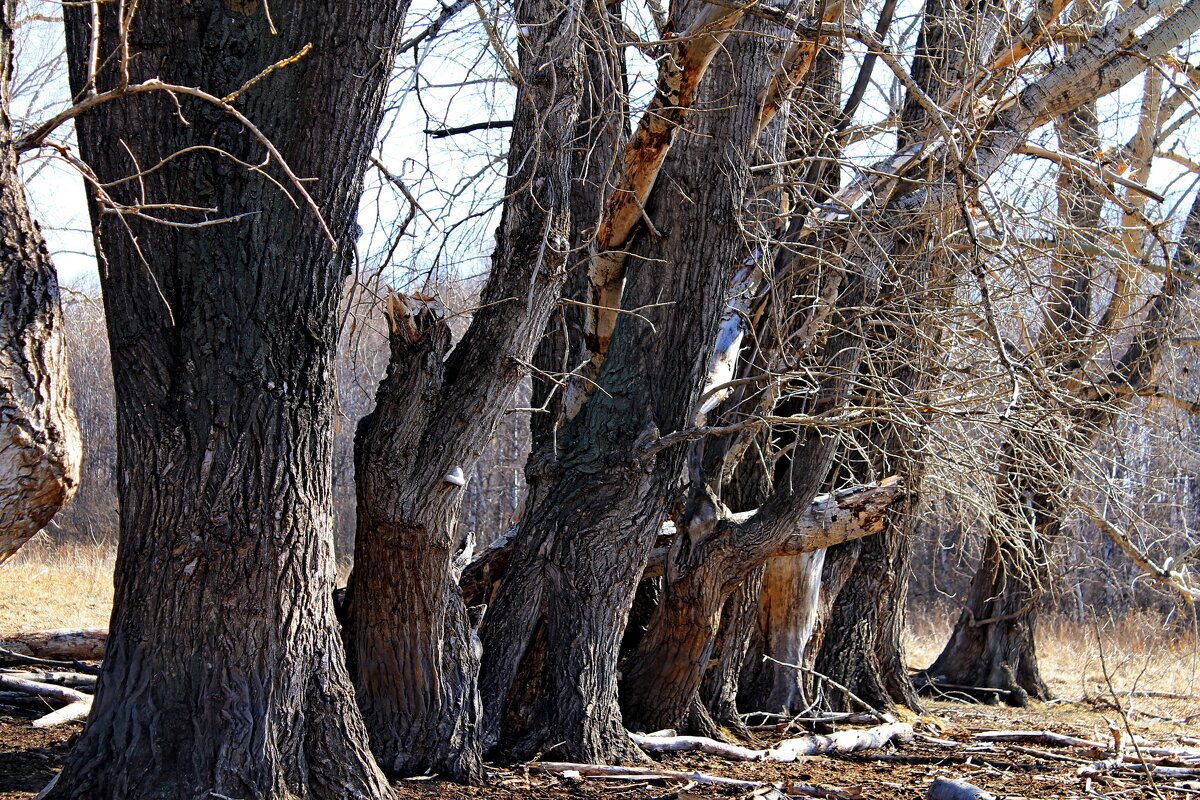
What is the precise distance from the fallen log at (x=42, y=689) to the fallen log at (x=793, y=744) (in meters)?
3.13

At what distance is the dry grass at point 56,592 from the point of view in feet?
33.1

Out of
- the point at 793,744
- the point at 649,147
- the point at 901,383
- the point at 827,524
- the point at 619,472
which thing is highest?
the point at 649,147

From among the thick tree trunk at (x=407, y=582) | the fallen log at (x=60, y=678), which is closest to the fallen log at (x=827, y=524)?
the thick tree trunk at (x=407, y=582)

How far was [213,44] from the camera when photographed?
3992 mm

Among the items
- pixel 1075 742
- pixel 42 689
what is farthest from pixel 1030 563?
pixel 42 689

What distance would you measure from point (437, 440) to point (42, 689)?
305cm

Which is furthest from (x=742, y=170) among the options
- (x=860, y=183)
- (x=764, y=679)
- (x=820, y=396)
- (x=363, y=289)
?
(x=764, y=679)

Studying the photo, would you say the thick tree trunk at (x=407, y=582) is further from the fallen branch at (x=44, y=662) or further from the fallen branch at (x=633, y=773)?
the fallen branch at (x=44, y=662)

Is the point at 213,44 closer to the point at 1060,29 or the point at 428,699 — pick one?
the point at 428,699

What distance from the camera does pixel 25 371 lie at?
289 centimetres

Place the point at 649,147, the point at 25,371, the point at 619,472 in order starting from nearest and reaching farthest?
the point at 25,371, the point at 649,147, the point at 619,472

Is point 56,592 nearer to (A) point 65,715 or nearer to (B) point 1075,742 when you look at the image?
(A) point 65,715

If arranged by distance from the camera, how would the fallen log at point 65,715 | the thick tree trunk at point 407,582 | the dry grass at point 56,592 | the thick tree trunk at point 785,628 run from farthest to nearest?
the dry grass at point 56,592 < the thick tree trunk at point 785,628 < the fallen log at point 65,715 < the thick tree trunk at point 407,582

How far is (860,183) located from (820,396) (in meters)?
1.43
